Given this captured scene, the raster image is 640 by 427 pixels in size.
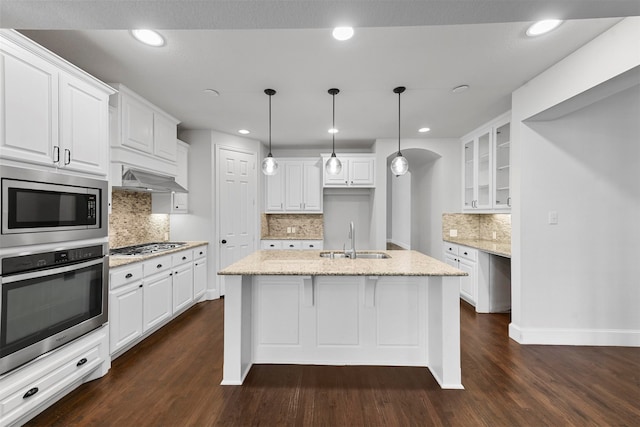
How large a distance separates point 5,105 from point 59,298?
121cm

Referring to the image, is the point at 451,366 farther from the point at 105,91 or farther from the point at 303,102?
the point at 105,91

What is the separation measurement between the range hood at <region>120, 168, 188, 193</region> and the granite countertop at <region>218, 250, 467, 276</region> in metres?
1.40

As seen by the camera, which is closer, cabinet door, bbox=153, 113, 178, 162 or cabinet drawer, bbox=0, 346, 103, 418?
cabinet drawer, bbox=0, 346, 103, 418

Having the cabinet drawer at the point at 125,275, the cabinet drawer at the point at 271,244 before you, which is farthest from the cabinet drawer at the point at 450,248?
the cabinet drawer at the point at 125,275

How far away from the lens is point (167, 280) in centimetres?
331

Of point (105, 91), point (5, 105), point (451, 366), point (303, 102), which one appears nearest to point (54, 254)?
point (5, 105)

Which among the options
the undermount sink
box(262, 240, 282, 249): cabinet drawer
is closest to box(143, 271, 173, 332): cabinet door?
the undermount sink

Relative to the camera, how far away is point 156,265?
308 cm

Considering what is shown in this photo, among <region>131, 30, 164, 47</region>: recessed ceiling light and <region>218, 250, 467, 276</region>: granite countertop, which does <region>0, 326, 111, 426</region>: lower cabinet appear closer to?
<region>218, 250, 467, 276</region>: granite countertop

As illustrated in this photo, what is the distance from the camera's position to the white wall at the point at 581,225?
2883mm

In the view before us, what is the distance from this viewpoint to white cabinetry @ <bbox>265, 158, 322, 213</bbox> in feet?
17.2

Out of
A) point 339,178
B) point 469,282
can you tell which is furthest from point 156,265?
point 469,282

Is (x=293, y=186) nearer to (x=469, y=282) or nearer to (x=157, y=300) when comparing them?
Result: (x=157, y=300)

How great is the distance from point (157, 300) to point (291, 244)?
2390mm
